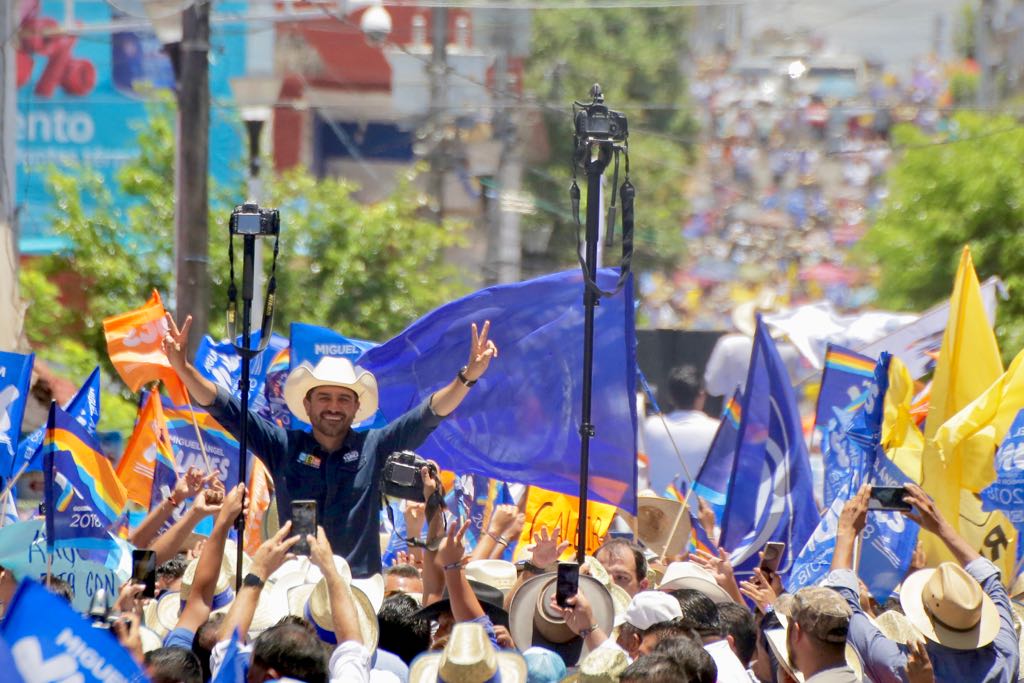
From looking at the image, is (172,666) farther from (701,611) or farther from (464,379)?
(464,379)

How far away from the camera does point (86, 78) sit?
36188 mm

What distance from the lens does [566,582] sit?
636cm

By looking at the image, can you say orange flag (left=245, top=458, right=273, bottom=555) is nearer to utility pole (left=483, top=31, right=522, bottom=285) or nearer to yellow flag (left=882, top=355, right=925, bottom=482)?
yellow flag (left=882, top=355, right=925, bottom=482)

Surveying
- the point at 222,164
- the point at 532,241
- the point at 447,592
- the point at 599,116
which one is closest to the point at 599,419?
the point at 599,116

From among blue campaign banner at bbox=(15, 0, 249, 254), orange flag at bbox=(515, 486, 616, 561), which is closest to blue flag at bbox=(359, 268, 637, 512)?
orange flag at bbox=(515, 486, 616, 561)

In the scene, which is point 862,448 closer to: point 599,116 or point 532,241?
point 599,116

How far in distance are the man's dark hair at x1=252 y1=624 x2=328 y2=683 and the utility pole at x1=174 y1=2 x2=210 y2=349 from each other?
7.89 m

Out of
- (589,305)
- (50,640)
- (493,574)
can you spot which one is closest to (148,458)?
(493,574)

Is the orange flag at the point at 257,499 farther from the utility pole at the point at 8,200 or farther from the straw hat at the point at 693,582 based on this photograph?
the straw hat at the point at 693,582

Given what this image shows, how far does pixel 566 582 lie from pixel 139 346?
387 cm

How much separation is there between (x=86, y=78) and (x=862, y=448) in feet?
98.2

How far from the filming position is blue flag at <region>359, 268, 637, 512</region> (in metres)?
8.58

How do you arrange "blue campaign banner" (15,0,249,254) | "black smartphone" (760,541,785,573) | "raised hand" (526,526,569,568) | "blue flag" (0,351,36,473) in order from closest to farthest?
"raised hand" (526,526,569,568) → "blue flag" (0,351,36,473) → "black smartphone" (760,541,785,573) → "blue campaign banner" (15,0,249,254)

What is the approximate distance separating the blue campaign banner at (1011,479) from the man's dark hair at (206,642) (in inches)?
146
